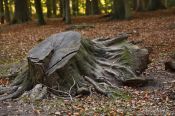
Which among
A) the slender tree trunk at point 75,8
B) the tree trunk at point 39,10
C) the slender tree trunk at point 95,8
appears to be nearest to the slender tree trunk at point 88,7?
the slender tree trunk at point 95,8

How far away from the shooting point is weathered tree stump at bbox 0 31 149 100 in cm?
1018

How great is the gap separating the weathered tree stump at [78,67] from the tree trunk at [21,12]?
23054mm

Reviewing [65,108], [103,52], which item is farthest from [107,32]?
[65,108]

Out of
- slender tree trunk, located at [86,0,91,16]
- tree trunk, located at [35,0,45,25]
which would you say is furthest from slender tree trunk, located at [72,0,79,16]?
tree trunk, located at [35,0,45,25]

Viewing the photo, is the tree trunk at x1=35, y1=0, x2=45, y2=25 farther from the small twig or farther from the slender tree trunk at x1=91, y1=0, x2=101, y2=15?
the small twig

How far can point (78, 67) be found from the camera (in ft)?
34.7

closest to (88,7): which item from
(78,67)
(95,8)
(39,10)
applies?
(95,8)

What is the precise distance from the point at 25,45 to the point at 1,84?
8.42m

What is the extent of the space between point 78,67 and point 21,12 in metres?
25.2

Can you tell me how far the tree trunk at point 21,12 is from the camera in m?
34.3

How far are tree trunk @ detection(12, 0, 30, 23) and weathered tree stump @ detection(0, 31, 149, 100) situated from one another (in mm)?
23054

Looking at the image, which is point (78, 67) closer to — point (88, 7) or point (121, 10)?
point (121, 10)

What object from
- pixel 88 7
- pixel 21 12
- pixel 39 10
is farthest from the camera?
pixel 88 7

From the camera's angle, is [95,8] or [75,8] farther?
[75,8]
